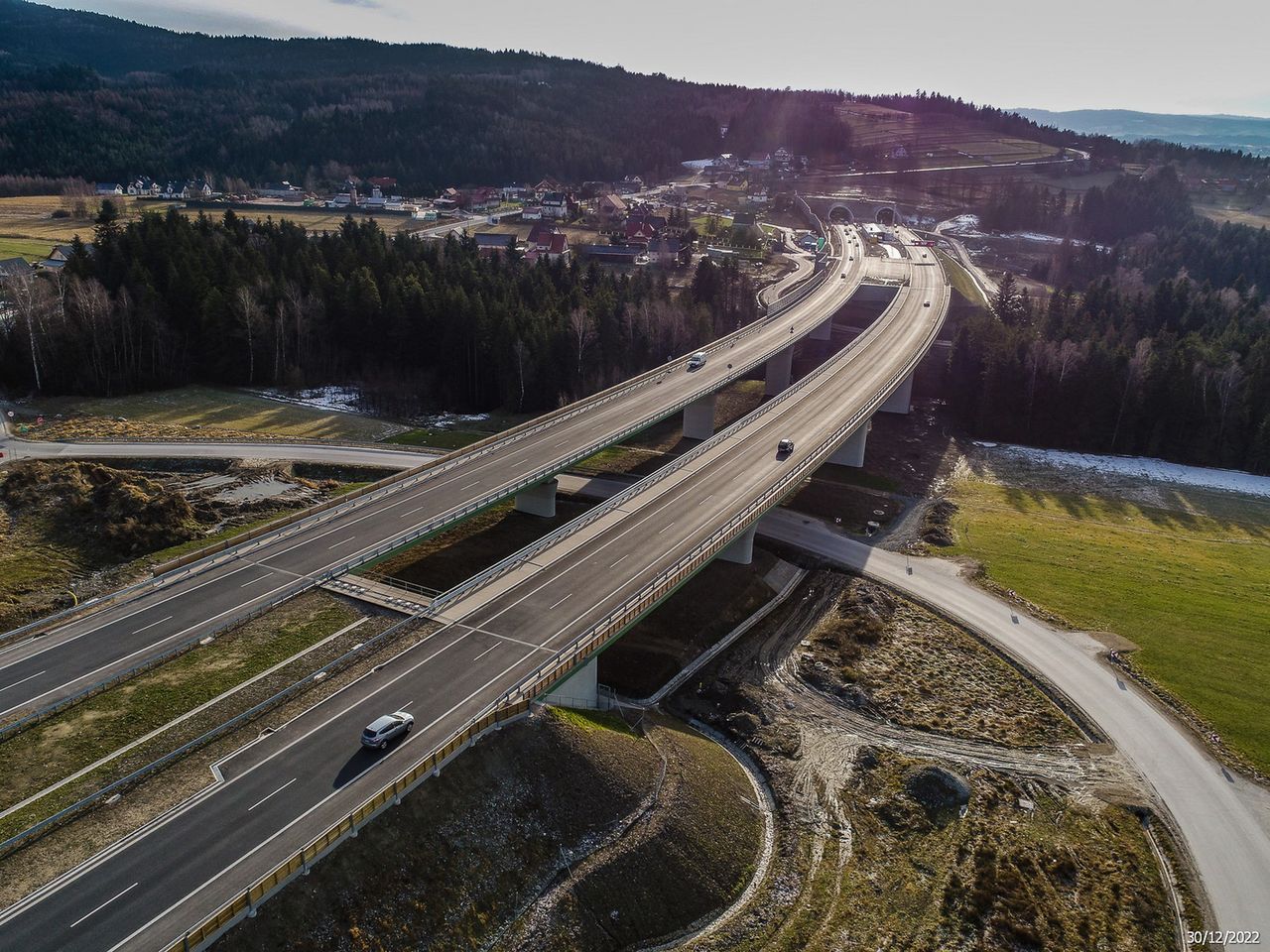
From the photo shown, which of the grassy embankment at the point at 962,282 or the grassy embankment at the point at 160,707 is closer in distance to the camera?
the grassy embankment at the point at 160,707

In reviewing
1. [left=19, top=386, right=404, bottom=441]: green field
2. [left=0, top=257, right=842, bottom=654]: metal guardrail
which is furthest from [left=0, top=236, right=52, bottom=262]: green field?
[left=0, top=257, right=842, bottom=654]: metal guardrail

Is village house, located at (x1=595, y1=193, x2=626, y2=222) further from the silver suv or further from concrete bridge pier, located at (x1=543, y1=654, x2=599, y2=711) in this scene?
the silver suv

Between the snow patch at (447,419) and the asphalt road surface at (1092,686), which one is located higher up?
the snow patch at (447,419)

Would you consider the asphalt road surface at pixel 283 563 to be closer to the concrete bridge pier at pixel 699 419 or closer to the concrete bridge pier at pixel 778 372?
the concrete bridge pier at pixel 699 419

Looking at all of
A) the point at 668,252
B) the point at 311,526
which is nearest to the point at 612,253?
the point at 668,252

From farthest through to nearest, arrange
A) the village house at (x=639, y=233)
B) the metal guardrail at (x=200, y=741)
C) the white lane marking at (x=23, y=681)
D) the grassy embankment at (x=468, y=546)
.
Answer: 1. the village house at (x=639, y=233)
2. the grassy embankment at (x=468, y=546)
3. the white lane marking at (x=23, y=681)
4. the metal guardrail at (x=200, y=741)

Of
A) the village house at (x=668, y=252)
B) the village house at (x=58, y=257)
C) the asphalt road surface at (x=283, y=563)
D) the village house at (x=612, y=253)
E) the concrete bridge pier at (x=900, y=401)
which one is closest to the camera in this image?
the asphalt road surface at (x=283, y=563)

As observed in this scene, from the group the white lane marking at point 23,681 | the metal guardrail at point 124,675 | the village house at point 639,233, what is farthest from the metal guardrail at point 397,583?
the village house at point 639,233
